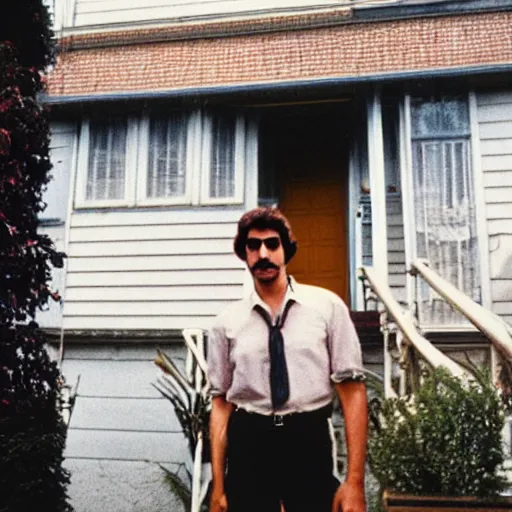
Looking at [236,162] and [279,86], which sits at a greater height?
[279,86]

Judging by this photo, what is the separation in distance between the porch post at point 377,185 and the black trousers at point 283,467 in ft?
13.2

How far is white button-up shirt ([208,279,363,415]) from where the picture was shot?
2377 mm

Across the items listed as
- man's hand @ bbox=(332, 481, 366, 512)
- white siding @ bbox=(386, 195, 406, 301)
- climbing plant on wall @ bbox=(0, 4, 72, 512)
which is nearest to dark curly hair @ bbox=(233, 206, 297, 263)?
man's hand @ bbox=(332, 481, 366, 512)

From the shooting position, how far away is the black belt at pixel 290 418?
7.66ft

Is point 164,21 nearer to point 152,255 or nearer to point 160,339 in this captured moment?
point 152,255

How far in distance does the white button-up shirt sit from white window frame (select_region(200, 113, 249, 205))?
185 inches

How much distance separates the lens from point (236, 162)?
7320 millimetres

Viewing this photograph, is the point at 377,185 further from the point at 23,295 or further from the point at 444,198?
the point at 23,295

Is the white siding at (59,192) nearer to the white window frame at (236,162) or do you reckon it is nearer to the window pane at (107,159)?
the window pane at (107,159)

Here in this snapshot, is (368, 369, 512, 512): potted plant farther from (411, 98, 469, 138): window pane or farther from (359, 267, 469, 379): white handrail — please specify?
(411, 98, 469, 138): window pane

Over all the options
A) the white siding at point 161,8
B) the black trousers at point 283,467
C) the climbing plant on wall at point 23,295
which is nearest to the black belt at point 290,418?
the black trousers at point 283,467

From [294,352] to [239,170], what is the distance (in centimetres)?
506

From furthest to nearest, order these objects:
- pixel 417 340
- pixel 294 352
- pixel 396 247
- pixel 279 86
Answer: pixel 396 247
pixel 279 86
pixel 417 340
pixel 294 352

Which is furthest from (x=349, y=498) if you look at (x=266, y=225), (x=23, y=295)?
(x=23, y=295)
